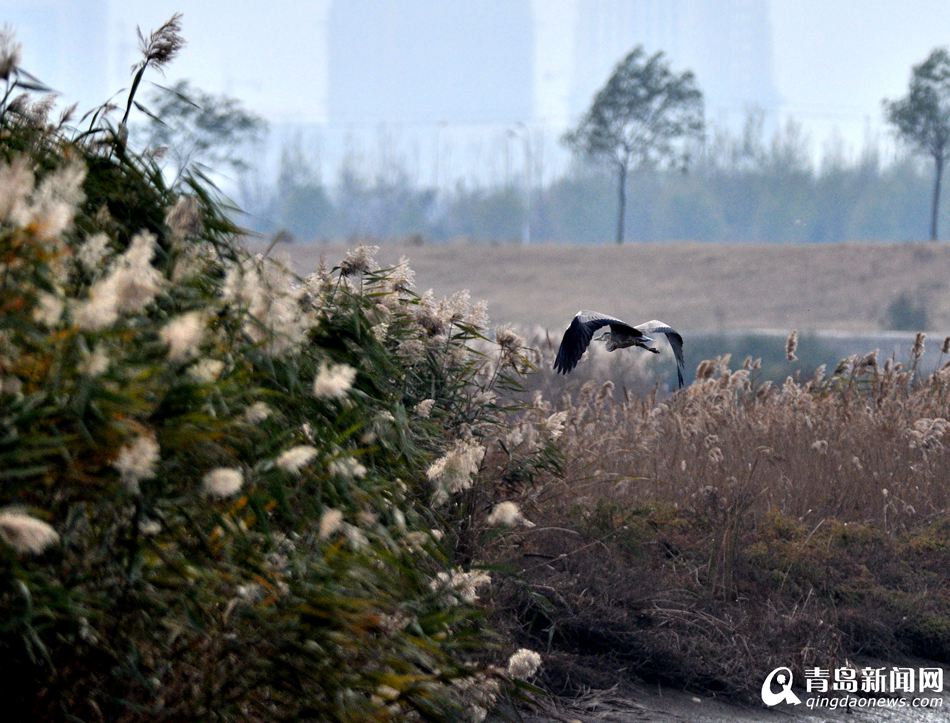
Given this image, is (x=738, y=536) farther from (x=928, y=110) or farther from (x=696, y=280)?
(x=928, y=110)

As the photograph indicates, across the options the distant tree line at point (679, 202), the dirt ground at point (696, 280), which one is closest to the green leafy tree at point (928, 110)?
the dirt ground at point (696, 280)

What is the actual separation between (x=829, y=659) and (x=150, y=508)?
10.6 feet

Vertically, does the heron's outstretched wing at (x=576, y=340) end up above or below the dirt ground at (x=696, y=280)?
above

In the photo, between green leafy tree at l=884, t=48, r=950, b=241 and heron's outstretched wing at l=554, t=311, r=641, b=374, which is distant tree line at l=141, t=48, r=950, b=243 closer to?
green leafy tree at l=884, t=48, r=950, b=241

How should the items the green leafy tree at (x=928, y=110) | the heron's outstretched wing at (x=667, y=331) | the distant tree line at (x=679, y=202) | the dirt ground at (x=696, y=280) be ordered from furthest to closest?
the distant tree line at (x=679, y=202)
the green leafy tree at (x=928, y=110)
the dirt ground at (x=696, y=280)
the heron's outstretched wing at (x=667, y=331)

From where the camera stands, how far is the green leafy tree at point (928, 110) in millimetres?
54406

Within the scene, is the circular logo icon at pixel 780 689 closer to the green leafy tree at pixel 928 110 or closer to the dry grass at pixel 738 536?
the dry grass at pixel 738 536

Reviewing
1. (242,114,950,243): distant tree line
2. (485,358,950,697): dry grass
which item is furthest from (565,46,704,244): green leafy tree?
(485,358,950,697): dry grass

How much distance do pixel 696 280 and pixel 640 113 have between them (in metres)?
16.9

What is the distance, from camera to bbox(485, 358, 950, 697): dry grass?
4.93 m

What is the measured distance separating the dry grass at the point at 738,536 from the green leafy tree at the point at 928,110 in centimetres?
4935

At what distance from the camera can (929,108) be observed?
5506cm

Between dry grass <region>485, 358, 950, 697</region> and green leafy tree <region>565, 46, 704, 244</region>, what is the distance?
53.6 metres

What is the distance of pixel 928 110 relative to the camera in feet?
181
